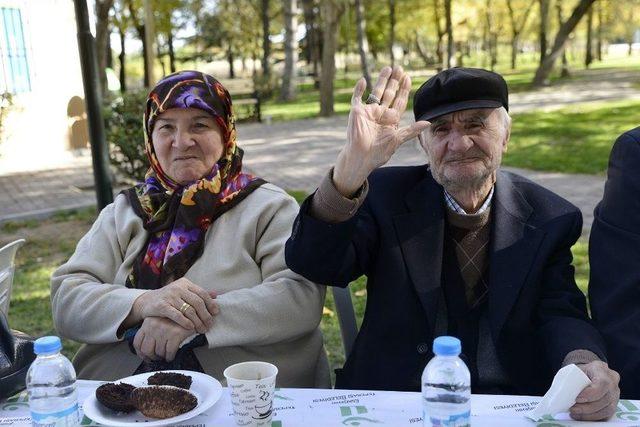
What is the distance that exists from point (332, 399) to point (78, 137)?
512 inches

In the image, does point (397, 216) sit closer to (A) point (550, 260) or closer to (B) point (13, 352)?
(A) point (550, 260)

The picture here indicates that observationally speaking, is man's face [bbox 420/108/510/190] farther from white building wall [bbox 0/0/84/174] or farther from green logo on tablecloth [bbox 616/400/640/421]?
white building wall [bbox 0/0/84/174]

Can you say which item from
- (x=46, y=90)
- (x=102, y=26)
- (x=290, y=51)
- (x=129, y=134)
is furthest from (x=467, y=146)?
(x=290, y=51)

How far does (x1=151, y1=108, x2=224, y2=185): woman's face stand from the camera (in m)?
2.72

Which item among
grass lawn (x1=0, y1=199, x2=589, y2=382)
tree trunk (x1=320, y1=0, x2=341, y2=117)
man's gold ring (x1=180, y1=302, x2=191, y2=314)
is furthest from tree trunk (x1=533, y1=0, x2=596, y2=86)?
man's gold ring (x1=180, y1=302, x2=191, y2=314)

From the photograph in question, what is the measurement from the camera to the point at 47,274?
21.1 ft

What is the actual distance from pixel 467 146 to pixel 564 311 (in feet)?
2.04

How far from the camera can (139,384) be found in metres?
1.96

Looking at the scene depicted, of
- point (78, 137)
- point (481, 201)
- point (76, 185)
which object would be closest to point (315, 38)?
point (78, 137)

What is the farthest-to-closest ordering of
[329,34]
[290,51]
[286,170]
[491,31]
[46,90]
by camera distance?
[491,31]
[290,51]
[329,34]
[46,90]
[286,170]

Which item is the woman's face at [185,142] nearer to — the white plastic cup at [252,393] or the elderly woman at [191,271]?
the elderly woman at [191,271]

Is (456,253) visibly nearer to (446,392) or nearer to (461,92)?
(461,92)

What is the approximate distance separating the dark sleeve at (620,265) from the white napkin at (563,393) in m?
0.57

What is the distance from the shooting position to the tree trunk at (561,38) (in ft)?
69.8
